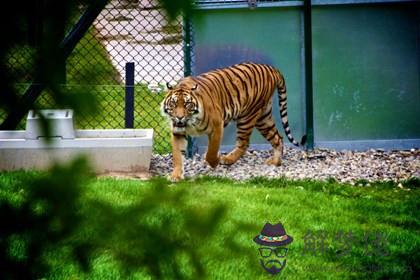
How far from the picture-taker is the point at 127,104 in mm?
7121

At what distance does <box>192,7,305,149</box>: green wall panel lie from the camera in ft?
25.8

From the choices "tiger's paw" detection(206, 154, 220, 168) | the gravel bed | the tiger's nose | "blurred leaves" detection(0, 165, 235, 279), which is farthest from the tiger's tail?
"blurred leaves" detection(0, 165, 235, 279)

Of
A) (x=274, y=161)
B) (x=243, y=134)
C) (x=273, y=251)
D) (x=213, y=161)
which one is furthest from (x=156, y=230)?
(x=243, y=134)

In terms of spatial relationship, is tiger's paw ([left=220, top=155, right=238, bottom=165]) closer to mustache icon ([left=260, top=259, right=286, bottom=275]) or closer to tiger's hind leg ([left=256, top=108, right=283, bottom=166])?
tiger's hind leg ([left=256, top=108, right=283, bottom=166])

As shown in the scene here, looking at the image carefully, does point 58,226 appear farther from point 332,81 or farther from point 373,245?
point 332,81

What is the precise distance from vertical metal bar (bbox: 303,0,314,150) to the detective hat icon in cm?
350

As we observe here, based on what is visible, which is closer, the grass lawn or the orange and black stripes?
the grass lawn

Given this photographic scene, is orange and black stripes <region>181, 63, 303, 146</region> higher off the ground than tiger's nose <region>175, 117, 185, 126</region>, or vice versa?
orange and black stripes <region>181, 63, 303, 146</region>

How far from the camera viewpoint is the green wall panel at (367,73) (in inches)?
314

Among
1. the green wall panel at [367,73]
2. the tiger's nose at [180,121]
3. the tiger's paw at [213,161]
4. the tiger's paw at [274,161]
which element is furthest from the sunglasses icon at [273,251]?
the green wall panel at [367,73]

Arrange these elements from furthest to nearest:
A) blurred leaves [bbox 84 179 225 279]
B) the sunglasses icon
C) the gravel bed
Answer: the gravel bed
the sunglasses icon
blurred leaves [bbox 84 179 225 279]

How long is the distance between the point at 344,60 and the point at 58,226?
7107 mm

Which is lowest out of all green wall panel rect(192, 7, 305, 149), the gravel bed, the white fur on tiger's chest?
the gravel bed

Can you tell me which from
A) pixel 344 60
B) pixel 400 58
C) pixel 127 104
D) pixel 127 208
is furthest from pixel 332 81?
pixel 127 208
